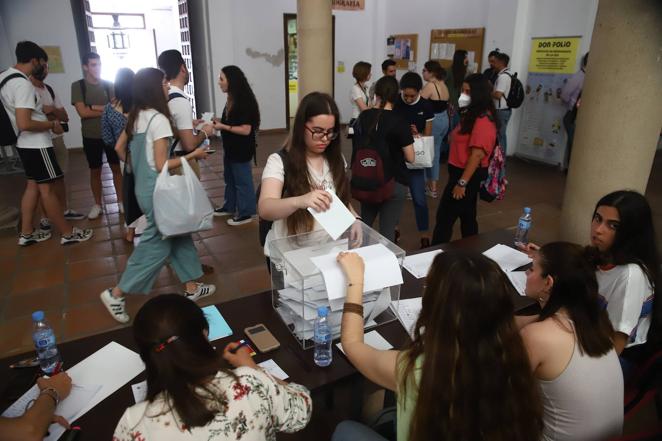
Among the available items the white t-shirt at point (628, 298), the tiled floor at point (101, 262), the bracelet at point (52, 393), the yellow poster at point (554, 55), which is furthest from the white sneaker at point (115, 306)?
the yellow poster at point (554, 55)

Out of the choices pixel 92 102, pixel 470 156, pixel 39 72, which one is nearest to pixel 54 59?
pixel 92 102

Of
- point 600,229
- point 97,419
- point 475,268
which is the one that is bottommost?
point 97,419

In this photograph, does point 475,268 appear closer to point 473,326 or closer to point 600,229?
point 473,326

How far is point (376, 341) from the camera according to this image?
1.66 meters

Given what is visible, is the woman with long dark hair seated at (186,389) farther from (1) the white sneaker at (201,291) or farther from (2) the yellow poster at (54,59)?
(2) the yellow poster at (54,59)

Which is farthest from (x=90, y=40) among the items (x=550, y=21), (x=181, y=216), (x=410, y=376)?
(x=410, y=376)

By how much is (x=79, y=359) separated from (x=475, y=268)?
1345 mm

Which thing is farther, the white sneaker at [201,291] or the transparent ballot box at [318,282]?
the white sneaker at [201,291]

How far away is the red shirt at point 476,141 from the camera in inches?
118

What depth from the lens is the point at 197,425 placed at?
39.5 inches

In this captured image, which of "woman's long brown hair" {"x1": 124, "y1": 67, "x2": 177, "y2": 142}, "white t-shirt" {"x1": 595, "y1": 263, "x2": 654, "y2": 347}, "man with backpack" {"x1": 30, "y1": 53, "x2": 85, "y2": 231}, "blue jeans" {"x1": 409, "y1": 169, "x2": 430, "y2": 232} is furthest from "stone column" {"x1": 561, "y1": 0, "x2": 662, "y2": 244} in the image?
"man with backpack" {"x1": 30, "y1": 53, "x2": 85, "y2": 231}

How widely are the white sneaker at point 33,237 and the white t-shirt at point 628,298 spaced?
4.33 m

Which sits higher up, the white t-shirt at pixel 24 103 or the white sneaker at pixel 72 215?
the white t-shirt at pixel 24 103

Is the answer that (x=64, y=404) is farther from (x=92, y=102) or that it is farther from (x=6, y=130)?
(x=92, y=102)
